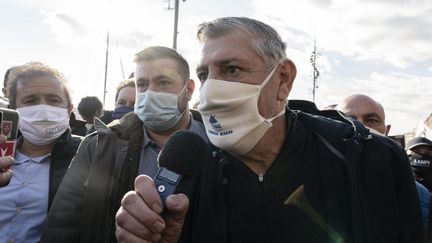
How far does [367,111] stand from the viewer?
3.92m

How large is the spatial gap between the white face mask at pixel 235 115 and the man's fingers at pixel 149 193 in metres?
0.88

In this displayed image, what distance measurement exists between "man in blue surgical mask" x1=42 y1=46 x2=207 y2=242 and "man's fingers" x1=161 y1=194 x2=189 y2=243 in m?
→ 1.28

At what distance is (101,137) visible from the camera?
2.66 m

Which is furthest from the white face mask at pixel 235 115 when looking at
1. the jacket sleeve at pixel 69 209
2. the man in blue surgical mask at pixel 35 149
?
the man in blue surgical mask at pixel 35 149

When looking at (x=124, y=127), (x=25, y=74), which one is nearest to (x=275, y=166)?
(x=124, y=127)

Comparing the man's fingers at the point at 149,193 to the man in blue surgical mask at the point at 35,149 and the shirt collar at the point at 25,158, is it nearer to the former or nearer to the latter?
the man in blue surgical mask at the point at 35,149

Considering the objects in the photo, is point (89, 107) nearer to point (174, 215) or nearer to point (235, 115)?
point (235, 115)

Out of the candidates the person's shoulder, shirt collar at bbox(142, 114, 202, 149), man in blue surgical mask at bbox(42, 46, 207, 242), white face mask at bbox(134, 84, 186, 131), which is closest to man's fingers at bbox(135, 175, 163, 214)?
man in blue surgical mask at bbox(42, 46, 207, 242)

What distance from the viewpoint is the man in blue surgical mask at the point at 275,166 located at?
188 centimetres

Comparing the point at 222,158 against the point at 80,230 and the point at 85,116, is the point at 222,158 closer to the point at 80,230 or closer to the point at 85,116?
the point at 80,230

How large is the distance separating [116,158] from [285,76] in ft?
3.69

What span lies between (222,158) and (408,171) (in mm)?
859

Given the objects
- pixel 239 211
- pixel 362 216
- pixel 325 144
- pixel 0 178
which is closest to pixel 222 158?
pixel 239 211

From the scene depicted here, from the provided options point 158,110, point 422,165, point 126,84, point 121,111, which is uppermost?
point 126,84
